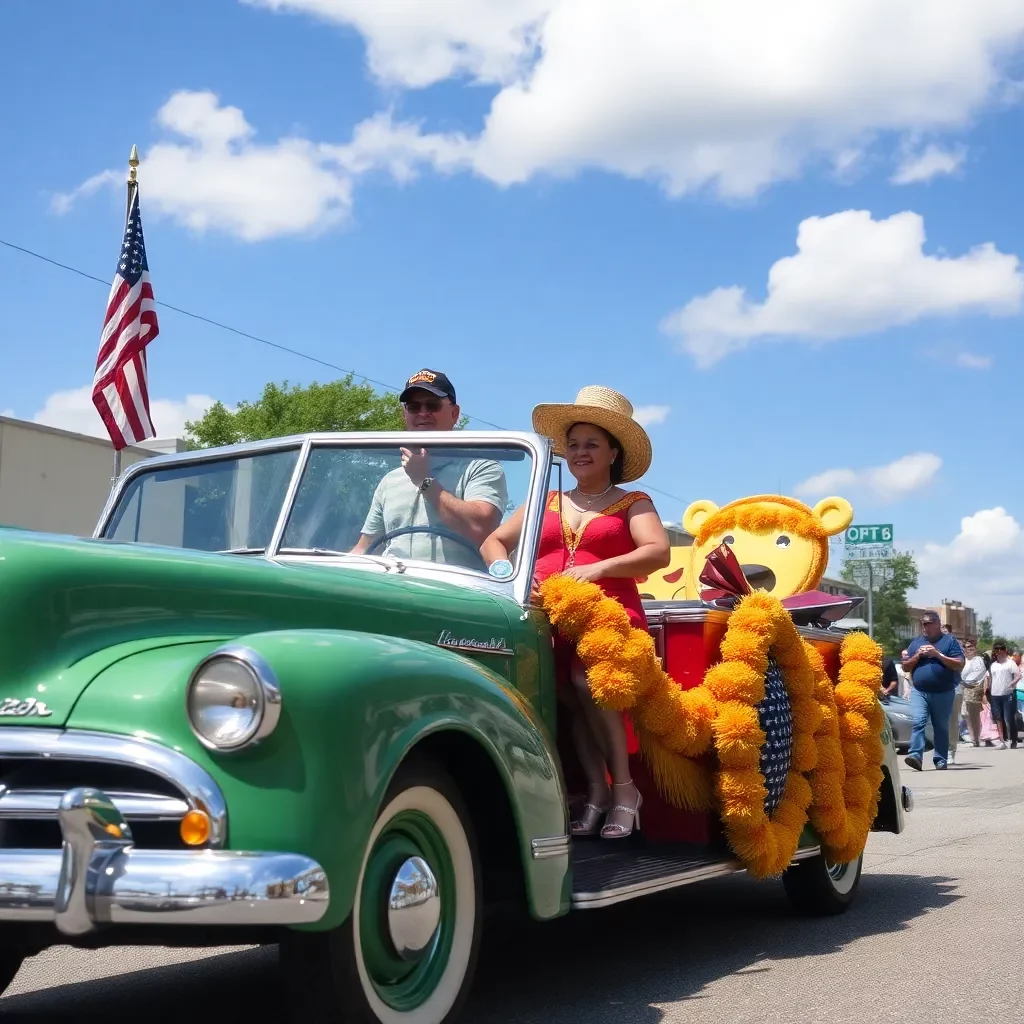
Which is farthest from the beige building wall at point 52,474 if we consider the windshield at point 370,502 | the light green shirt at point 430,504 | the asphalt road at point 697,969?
the light green shirt at point 430,504

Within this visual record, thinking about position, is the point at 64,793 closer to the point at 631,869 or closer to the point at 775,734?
the point at 631,869

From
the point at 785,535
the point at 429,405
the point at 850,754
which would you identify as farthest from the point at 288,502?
the point at 785,535

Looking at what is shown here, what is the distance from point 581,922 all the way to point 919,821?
5.02 meters

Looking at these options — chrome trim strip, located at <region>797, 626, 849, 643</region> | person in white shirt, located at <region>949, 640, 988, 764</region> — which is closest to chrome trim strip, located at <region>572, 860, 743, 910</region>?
chrome trim strip, located at <region>797, 626, 849, 643</region>

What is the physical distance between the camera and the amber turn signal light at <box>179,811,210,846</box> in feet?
9.04

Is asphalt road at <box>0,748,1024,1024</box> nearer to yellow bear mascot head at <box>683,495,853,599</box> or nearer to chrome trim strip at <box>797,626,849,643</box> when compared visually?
chrome trim strip at <box>797,626,849,643</box>

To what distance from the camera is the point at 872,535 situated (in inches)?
1129

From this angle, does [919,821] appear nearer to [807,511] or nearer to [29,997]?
[807,511]

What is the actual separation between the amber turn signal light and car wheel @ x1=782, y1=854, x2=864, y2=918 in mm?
3393

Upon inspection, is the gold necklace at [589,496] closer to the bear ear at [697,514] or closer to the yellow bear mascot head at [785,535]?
the yellow bear mascot head at [785,535]

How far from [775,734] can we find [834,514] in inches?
103

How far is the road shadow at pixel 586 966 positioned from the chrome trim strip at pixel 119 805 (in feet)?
3.19

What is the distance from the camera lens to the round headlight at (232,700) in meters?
2.81

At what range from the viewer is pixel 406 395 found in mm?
5363
